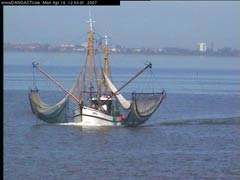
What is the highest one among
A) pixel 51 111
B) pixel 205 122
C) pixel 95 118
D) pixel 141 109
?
pixel 141 109

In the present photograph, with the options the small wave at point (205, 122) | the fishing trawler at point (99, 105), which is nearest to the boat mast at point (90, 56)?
the fishing trawler at point (99, 105)

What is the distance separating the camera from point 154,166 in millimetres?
22422

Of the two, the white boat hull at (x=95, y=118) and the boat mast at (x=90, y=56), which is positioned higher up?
the boat mast at (x=90, y=56)

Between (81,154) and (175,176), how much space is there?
5.94 m

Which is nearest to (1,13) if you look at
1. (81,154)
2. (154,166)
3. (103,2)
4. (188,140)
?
(103,2)

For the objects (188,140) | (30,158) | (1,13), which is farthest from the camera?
(188,140)

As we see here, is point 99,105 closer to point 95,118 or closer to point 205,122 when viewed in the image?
point 95,118

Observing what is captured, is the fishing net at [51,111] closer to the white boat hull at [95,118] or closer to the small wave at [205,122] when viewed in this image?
the white boat hull at [95,118]

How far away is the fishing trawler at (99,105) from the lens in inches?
1358

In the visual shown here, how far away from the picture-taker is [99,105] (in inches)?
1383

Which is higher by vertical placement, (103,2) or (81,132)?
(103,2)

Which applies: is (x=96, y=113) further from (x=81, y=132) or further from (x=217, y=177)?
(x=217, y=177)

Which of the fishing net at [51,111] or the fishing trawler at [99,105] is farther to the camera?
the fishing net at [51,111]

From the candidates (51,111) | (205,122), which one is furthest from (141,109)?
(205,122)
